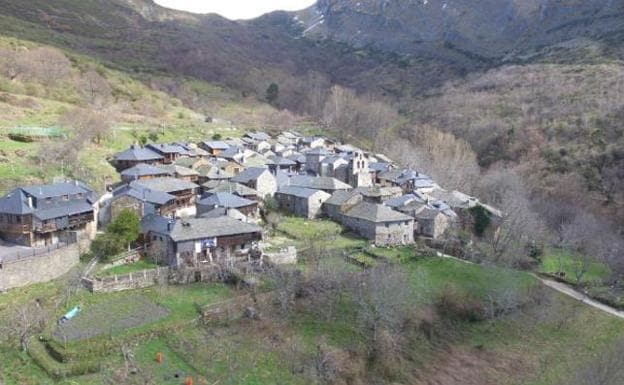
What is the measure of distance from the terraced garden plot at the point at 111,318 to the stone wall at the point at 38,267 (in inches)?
162

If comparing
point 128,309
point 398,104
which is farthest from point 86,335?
point 398,104

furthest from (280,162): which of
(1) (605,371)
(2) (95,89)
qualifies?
(1) (605,371)

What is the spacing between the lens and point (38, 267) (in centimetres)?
3108

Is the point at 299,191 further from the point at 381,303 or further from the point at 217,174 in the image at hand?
the point at 381,303

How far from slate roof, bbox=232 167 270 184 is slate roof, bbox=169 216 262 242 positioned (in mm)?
11684

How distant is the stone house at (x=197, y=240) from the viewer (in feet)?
115

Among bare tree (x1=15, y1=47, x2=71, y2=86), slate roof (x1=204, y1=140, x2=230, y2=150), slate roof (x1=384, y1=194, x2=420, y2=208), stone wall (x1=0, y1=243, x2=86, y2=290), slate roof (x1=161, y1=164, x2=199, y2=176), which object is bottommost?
stone wall (x1=0, y1=243, x2=86, y2=290)

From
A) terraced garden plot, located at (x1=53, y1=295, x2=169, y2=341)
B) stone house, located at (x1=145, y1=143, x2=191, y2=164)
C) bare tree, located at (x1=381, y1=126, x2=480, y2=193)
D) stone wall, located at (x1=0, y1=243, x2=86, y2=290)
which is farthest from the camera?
bare tree, located at (x1=381, y1=126, x2=480, y2=193)

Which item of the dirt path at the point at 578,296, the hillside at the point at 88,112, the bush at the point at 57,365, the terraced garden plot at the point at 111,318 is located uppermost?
the hillside at the point at 88,112

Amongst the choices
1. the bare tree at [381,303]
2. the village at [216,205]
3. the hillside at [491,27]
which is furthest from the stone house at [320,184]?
the hillside at [491,27]

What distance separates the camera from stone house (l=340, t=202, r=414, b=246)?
44.0m

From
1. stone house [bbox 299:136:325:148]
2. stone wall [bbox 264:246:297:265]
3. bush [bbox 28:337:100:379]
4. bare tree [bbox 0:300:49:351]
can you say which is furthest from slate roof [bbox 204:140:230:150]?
bush [bbox 28:337:100:379]

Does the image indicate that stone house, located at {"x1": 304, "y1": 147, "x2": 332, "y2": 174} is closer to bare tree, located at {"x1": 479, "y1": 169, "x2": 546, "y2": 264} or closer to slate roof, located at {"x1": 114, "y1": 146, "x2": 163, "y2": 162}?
slate roof, located at {"x1": 114, "y1": 146, "x2": 163, "y2": 162}

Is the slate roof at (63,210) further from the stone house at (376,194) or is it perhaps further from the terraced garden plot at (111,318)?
the stone house at (376,194)
